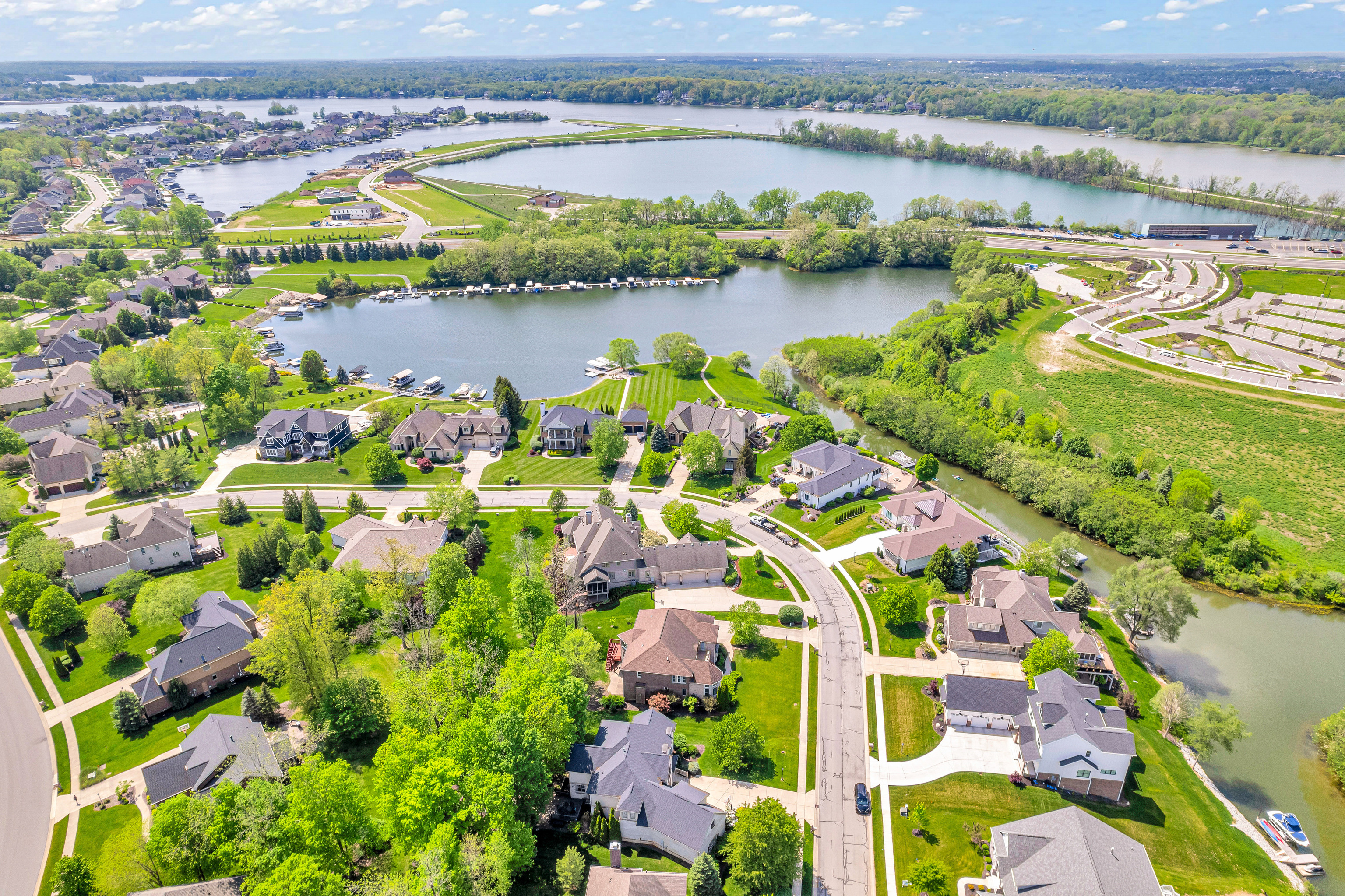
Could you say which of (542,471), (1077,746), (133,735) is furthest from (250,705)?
(1077,746)

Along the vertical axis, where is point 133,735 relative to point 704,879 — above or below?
below

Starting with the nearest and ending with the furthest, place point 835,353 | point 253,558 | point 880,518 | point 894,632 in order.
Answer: point 894,632 → point 253,558 → point 880,518 → point 835,353

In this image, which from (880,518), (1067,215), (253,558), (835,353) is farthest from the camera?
(1067,215)

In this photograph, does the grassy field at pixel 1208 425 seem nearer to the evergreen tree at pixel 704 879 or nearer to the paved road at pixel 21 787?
the evergreen tree at pixel 704 879

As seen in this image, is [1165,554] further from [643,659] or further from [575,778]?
[575,778]

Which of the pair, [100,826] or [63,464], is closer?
[100,826]

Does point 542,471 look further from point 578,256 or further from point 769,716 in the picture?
point 578,256

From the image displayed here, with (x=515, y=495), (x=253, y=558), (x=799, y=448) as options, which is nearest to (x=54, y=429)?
(x=253, y=558)
